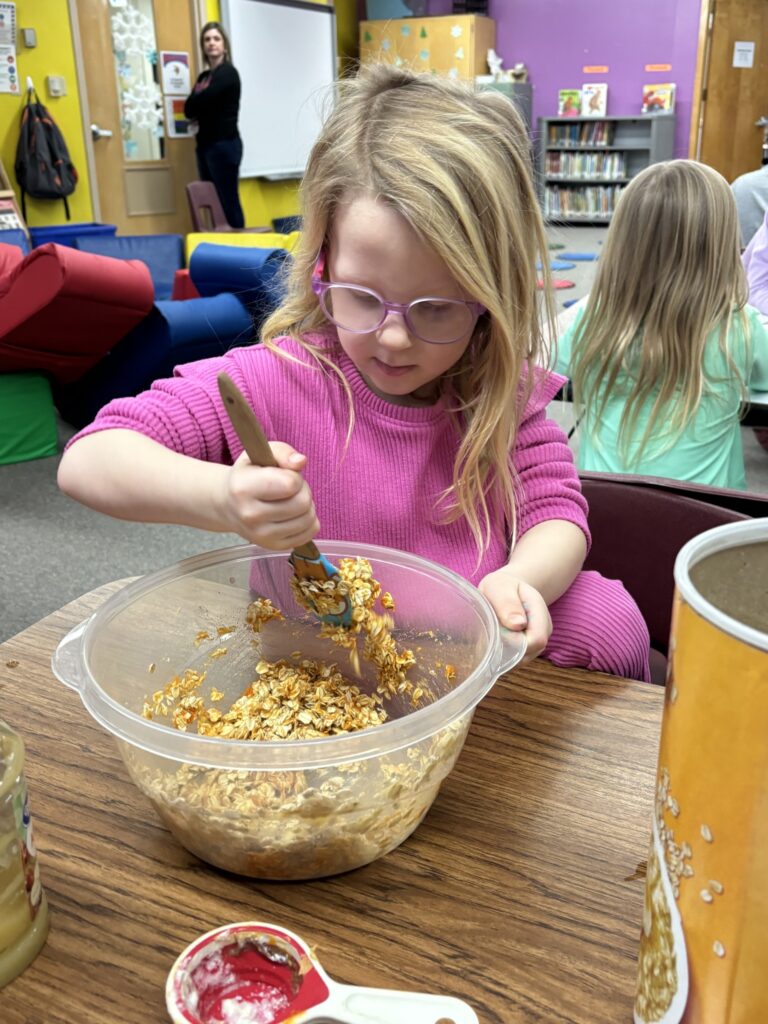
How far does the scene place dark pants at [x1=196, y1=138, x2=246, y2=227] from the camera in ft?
23.4

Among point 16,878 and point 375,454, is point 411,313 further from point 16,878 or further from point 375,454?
point 16,878

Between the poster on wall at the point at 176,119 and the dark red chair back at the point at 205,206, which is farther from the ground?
the poster on wall at the point at 176,119

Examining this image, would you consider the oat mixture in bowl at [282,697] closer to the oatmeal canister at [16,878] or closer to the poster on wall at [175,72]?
the oatmeal canister at [16,878]

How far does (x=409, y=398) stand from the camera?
3.87ft

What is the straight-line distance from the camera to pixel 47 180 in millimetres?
6105

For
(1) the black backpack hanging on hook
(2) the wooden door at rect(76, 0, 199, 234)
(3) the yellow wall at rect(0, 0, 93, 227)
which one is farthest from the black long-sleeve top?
(1) the black backpack hanging on hook

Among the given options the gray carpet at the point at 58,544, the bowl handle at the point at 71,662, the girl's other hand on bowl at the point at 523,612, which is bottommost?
the gray carpet at the point at 58,544

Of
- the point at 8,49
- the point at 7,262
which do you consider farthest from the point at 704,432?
the point at 8,49

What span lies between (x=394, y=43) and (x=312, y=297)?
909cm

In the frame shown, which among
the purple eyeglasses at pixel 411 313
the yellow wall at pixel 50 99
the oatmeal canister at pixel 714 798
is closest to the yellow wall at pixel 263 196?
the yellow wall at pixel 50 99

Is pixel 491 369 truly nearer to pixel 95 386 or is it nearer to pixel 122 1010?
pixel 122 1010

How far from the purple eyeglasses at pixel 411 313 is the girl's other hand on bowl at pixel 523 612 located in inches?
11.5

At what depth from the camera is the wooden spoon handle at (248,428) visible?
21.6 inches

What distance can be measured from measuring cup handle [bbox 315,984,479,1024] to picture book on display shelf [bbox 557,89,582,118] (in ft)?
35.3
